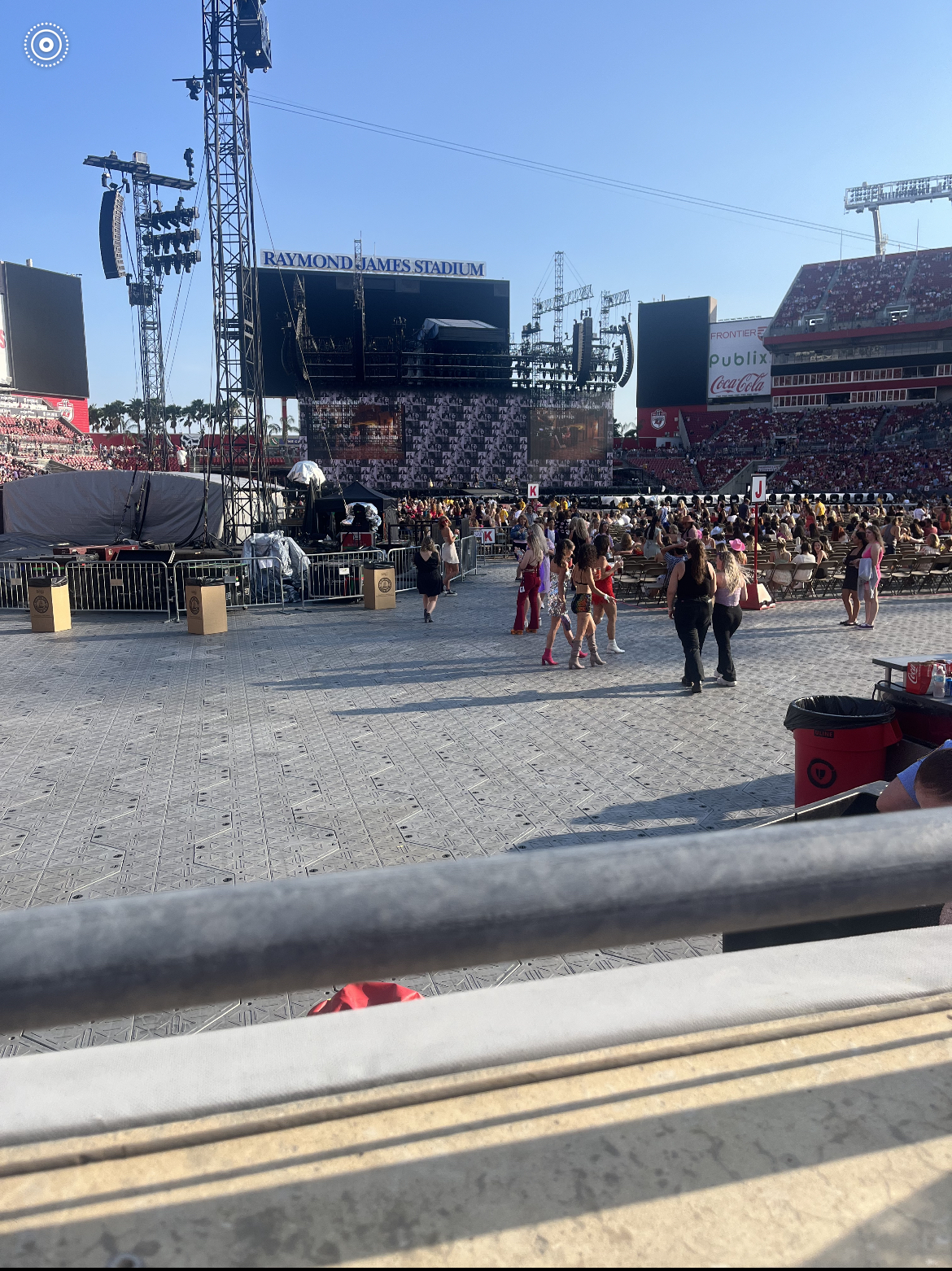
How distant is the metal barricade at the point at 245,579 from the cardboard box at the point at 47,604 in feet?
7.83

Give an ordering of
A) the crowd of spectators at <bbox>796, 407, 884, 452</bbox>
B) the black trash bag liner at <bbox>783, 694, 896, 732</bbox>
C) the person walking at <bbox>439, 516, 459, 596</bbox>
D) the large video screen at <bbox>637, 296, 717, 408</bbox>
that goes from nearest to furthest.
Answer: the black trash bag liner at <bbox>783, 694, 896, 732</bbox>, the person walking at <bbox>439, 516, 459, 596</bbox>, the crowd of spectators at <bbox>796, 407, 884, 452</bbox>, the large video screen at <bbox>637, 296, 717, 408</bbox>

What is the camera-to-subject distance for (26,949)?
4.36 ft

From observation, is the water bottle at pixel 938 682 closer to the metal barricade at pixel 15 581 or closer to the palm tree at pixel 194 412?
the metal barricade at pixel 15 581

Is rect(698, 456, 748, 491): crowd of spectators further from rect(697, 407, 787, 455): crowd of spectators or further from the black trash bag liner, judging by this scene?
the black trash bag liner

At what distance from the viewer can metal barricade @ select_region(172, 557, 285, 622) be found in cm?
1819

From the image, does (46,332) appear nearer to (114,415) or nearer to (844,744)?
(114,415)

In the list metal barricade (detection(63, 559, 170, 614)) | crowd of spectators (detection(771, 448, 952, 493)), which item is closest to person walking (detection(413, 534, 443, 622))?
metal barricade (detection(63, 559, 170, 614))

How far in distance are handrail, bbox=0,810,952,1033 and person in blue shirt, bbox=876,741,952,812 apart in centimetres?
244

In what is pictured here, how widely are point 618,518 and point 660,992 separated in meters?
26.5

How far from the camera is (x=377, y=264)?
75.2 metres

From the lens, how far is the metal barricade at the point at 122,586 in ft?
60.0

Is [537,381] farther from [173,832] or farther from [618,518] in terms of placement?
[173,832]

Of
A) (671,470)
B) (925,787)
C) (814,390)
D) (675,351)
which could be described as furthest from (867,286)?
(925,787)

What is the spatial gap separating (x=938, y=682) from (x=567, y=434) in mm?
65973
